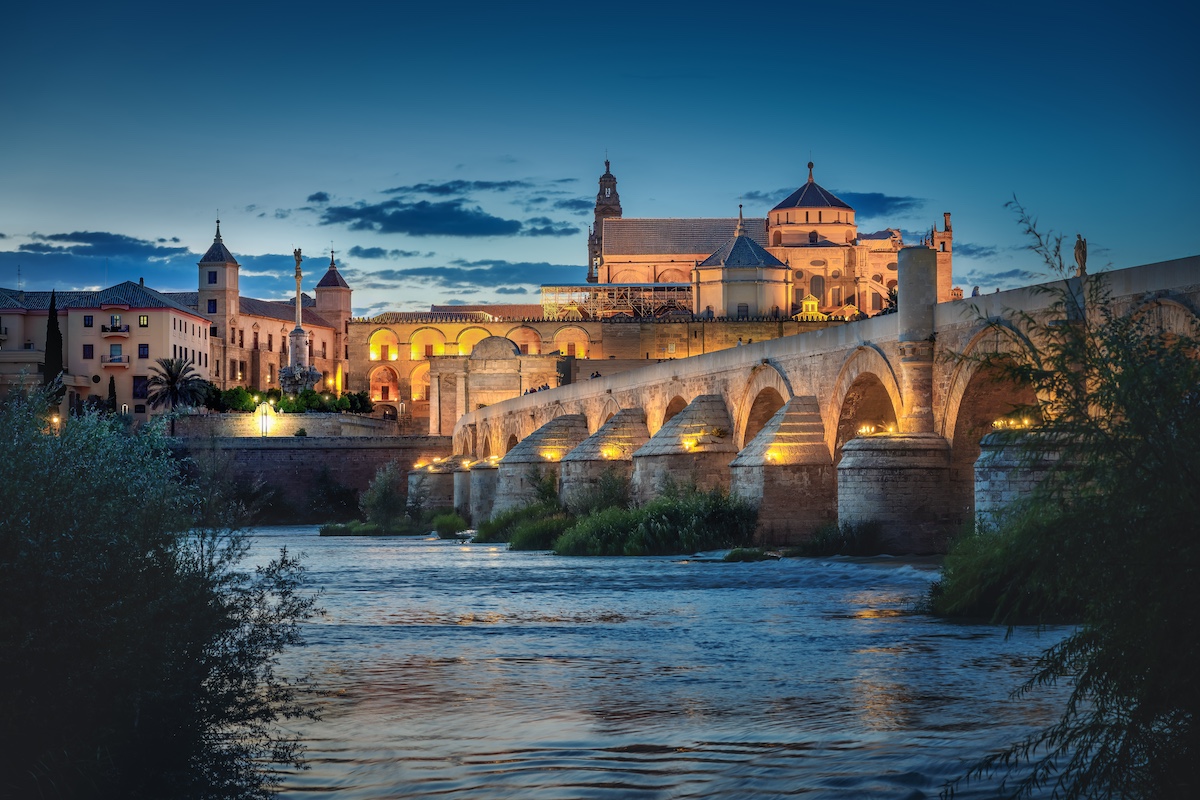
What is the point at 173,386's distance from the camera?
2963 inches

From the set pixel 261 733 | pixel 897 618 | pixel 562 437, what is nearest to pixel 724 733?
pixel 261 733

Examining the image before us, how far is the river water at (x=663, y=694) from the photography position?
23.1ft

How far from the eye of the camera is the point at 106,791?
649cm

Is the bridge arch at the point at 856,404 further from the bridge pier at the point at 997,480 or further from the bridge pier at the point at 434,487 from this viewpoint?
the bridge pier at the point at 434,487

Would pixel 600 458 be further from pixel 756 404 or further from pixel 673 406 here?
pixel 756 404

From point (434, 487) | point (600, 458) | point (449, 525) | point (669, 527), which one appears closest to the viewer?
point (669, 527)

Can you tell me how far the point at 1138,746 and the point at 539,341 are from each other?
82.2 m

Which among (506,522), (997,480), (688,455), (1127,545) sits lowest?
(506,522)

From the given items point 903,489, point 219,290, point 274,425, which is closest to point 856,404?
point 903,489

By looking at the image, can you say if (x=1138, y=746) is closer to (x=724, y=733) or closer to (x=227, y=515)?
(x=724, y=733)

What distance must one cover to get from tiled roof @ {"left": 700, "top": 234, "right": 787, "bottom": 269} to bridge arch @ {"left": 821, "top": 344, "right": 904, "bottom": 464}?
189 ft

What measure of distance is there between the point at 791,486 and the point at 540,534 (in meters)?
8.14

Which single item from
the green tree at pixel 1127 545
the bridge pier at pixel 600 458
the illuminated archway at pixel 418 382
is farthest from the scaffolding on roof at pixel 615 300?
the green tree at pixel 1127 545

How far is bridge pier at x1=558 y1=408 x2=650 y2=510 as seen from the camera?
30.2m
